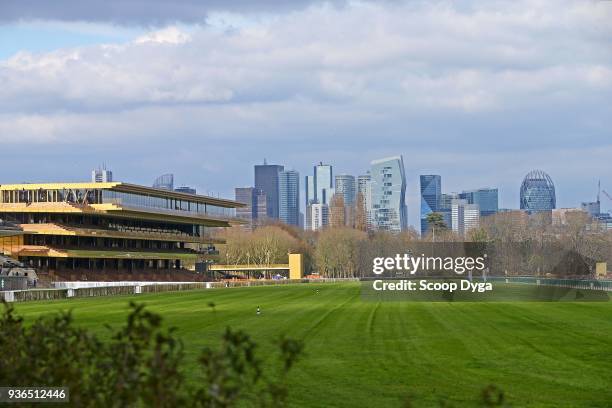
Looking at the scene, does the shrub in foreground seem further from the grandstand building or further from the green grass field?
the grandstand building

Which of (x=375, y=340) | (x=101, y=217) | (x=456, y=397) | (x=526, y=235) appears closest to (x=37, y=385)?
(x=456, y=397)

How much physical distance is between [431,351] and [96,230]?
103212 millimetres

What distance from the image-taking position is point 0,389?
12508 millimetres

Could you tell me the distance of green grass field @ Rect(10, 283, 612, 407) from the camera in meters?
21.0

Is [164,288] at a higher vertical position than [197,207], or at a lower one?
lower

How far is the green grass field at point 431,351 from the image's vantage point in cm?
2100

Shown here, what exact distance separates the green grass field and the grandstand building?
70392 millimetres

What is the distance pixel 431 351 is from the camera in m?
30.3

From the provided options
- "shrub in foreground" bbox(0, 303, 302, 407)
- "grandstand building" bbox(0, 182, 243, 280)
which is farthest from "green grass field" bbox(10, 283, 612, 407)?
"grandstand building" bbox(0, 182, 243, 280)

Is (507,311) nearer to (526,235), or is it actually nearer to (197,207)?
(197,207)

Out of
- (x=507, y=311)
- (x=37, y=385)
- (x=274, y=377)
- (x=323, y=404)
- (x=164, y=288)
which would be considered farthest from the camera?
(x=164, y=288)

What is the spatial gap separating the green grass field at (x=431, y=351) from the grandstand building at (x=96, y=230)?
70392 mm

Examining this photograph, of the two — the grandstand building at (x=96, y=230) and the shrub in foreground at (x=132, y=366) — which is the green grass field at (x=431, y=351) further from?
the grandstand building at (x=96, y=230)

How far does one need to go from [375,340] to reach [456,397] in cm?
1410
